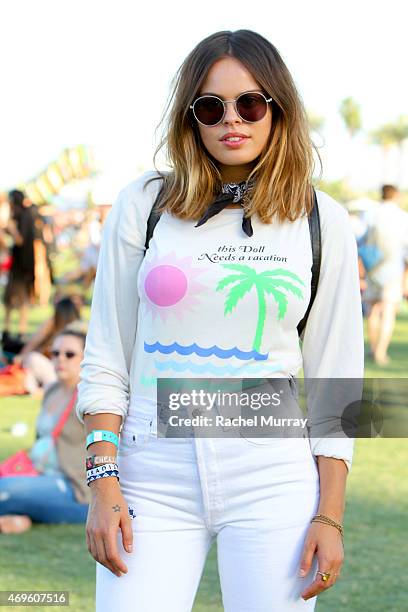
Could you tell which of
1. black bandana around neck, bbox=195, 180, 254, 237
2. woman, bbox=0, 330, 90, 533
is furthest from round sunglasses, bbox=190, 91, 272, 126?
woman, bbox=0, 330, 90, 533

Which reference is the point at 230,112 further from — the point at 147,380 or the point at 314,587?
the point at 314,587

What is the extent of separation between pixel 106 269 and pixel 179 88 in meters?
0.47

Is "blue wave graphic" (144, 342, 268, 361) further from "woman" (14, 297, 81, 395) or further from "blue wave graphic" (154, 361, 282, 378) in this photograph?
"woman" (14, 297, 81, 395)

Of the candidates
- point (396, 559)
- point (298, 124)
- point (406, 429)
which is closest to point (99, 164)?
point (406, 429)

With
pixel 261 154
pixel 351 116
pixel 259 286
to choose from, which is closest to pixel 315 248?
pixel 259 286

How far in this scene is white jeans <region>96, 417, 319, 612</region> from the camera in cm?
222

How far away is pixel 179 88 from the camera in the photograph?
97.8 inches

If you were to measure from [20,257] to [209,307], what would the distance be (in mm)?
12455

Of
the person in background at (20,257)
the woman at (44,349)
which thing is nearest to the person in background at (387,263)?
the woman at (44,349)

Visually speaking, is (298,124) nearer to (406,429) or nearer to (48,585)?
(48,585)

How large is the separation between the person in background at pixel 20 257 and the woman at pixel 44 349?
A: 4.29m

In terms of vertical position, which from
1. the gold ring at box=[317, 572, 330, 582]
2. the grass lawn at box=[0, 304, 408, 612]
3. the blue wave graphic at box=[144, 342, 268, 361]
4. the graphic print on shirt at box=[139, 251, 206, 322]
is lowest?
the grass lawn at box=[0, 304, 408, 612]

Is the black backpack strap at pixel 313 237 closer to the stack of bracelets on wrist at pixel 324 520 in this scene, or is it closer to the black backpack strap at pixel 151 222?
Answer: the black backpack strap at pixel 151 222

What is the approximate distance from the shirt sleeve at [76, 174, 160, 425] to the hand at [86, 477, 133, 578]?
6.9 inches
